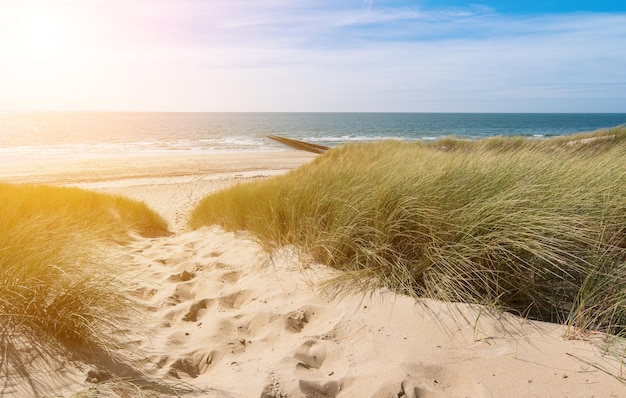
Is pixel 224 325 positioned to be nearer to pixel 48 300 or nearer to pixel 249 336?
pixel 249 336

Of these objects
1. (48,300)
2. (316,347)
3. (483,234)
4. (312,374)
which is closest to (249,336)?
(316,347)

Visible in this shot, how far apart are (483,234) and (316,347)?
1563 millimetres

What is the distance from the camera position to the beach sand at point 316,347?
6.96 feet

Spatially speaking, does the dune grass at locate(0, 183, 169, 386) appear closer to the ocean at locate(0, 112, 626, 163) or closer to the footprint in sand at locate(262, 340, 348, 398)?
the footprint in sand at locate(262, 340, 348, 398)

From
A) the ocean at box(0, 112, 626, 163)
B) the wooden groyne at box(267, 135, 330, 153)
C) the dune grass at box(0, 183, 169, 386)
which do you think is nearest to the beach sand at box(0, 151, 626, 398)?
the dune grass at box(0, 183, 169, 386)

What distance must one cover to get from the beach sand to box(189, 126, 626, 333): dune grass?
0.70ft

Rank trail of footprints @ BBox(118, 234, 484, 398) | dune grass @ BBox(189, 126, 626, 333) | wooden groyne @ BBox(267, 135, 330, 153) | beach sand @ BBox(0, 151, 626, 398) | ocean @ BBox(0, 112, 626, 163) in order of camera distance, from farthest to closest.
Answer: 1. ocean @ BBox(0, 112, 626, 163)
2. wooden groyne @ BBox(267, 135, 330, 153)
3. dune grass @ BBox(189, 126, 626, 333)
4. trail of footprints @ BBox(118, 234, 484, 398)
5. beach sand @ BBox(0, 151, 626, 398)

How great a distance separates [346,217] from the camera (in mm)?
3799

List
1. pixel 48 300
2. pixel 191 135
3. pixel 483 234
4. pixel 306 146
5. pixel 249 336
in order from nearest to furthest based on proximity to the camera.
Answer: pixel 48 300 < pixel 249 336 < pixel 483 234 < pixel 306 146 < pixel 191 135

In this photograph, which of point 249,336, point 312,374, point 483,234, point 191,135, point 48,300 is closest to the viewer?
point 312,374

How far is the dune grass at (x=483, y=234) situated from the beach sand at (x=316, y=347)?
0.21 m

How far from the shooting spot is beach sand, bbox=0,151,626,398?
2.12 metres

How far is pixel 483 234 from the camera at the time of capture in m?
3.19

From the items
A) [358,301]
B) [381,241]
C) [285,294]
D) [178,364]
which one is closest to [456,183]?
[381,241]
